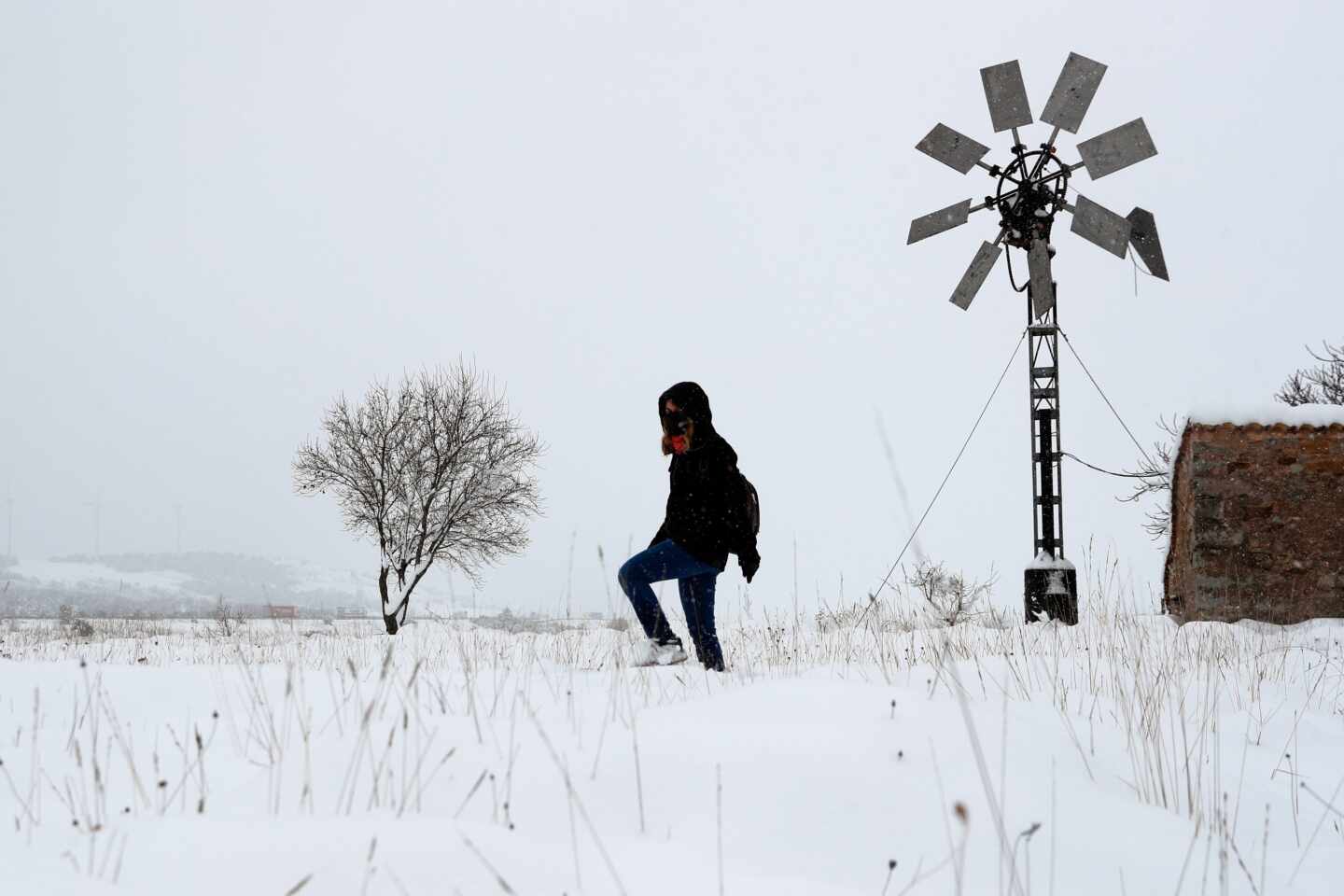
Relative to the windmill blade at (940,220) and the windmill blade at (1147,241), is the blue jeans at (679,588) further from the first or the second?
the windmill blade at (1147,241)

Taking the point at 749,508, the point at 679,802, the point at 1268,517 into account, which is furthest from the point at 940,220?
the point at 679,802

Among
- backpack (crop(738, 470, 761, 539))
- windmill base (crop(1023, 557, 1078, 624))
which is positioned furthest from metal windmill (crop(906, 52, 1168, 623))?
backpack (crop(738, 470, 761, 539))

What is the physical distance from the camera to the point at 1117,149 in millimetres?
10883

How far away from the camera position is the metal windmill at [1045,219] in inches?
424

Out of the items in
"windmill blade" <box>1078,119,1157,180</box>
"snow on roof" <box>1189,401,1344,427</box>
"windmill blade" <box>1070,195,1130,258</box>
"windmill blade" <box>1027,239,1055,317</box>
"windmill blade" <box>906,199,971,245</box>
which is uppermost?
"windmill blade" <box>1078,119,1157,180</box>

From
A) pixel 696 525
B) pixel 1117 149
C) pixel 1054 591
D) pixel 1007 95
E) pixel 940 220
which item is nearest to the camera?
pixel 696 525

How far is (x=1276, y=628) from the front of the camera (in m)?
8.86

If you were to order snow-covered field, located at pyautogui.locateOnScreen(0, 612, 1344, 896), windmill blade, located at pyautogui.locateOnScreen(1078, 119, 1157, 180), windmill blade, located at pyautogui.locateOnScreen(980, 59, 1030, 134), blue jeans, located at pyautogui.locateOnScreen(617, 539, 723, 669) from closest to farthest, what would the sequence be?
snow-covered field, located at pyautogui.locateOnScreen(0, 612, 1344, 896), blue jeans, located at pyautogui.locateOnScreen(617, 539, 723, 669), windmill blade, located at pyautogui.locateOnScreen(1078, 119, 1157, 180), windmill blade, located at pyautogui.locateOnScreen(980, 59, 1030, 134)

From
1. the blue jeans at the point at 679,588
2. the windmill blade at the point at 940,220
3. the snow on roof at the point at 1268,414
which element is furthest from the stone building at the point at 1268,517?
the blue jeans at the point at 679,588

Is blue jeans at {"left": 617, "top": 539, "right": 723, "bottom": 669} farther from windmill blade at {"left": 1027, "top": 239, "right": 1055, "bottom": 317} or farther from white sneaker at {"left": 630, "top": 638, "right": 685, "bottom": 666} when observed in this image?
windmill blade at {"left": 1027, "top": 239, "right": 1055, "bottom": 317}

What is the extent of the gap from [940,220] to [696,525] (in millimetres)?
7718

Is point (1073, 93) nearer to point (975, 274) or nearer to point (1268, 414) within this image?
point (975, 274)

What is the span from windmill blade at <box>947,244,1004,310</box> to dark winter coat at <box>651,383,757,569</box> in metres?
7.00

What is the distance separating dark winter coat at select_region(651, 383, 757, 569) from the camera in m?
6.15
